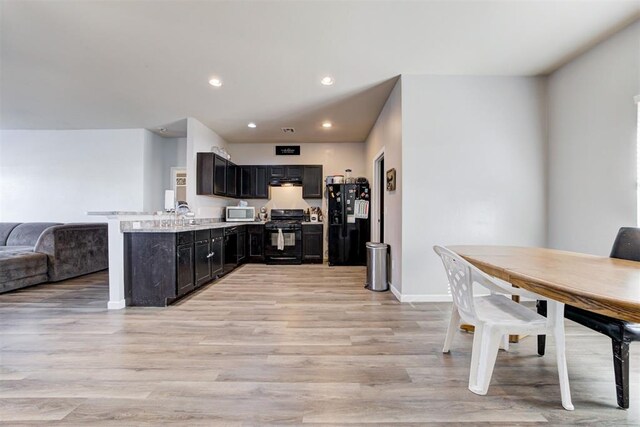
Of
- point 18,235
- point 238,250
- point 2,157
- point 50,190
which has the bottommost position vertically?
point 238,250

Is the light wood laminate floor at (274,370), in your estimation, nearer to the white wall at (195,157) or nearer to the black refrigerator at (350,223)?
the white wall at (195,157)

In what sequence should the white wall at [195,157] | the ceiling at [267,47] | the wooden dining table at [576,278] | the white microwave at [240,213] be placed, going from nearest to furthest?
the wooden dining table at [576,278]
the ceiling at [267,47]
the white wall at [195,157]
the white microwave at [240,213]

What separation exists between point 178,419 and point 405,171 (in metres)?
2.96

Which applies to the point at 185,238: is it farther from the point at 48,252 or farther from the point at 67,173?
the point at 67,173

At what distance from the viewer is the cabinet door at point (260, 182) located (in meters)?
6.17

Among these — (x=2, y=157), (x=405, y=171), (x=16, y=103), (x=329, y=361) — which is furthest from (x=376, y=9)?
(x=2, y=157)

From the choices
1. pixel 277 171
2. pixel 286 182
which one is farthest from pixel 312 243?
pixel 277 171

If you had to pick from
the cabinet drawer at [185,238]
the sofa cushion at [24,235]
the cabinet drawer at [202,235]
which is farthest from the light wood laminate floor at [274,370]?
the sofa cushion at [24,235]

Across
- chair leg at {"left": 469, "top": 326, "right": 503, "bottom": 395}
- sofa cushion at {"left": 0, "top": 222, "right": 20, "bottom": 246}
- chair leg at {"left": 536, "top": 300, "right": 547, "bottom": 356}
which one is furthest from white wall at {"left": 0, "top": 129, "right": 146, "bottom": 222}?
chair leg at {"left": 536, "top": 300, "right": 547, "bottom": 356}

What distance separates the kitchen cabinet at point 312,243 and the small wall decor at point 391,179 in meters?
2.29

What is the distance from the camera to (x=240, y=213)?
5.83m

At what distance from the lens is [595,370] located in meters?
1.84

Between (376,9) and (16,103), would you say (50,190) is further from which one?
(376,9)

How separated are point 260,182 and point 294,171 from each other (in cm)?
80
